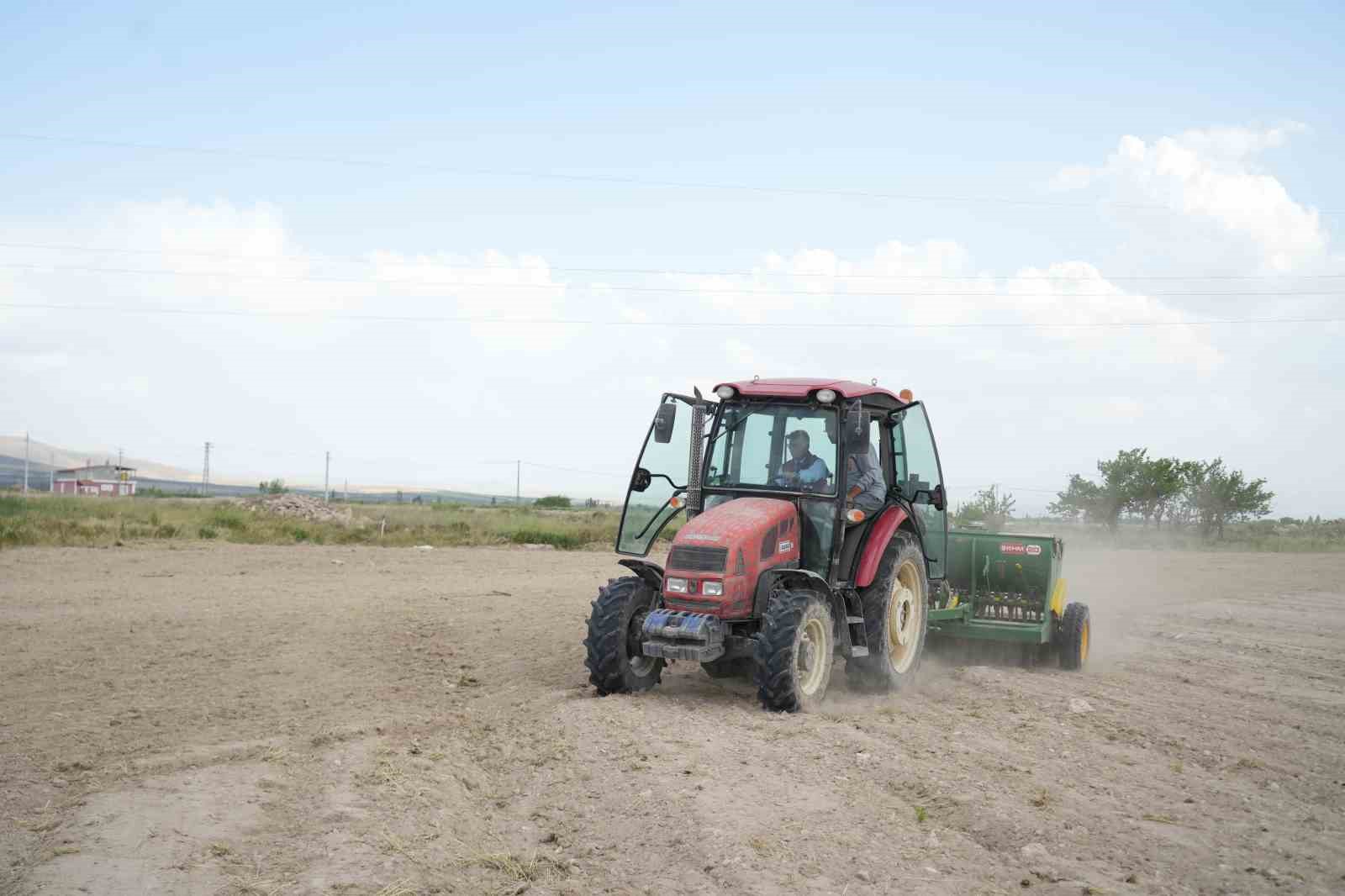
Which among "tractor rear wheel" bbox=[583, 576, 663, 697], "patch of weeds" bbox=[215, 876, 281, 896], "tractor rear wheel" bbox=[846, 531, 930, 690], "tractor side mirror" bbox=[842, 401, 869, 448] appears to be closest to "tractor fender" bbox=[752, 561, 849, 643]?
"tractor rear wheel" bbox=[846, 531, 930, 690]

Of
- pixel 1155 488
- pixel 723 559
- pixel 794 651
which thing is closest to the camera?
pixel 794 651

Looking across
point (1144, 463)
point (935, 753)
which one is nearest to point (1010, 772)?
point (935, 753)

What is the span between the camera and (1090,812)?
5.85 meters

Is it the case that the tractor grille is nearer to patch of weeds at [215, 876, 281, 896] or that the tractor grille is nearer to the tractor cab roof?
the tractor cab roof

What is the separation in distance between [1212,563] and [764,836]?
2821 centimetres

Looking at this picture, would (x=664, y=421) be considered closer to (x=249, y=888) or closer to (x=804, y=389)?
(x=804, y=389)

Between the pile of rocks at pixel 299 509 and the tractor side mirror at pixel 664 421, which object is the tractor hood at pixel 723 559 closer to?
the tractor side mirror at pixel 664 421

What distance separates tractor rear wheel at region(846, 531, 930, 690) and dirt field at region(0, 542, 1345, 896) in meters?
0.28

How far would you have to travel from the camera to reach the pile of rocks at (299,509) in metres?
36.8

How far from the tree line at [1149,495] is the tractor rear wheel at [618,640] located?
1596 inches

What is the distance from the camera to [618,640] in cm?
839

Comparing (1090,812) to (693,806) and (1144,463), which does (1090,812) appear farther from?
(1144,463)

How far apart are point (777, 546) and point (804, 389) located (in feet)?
4.39

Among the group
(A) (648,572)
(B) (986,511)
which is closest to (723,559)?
(A) (648,572)
